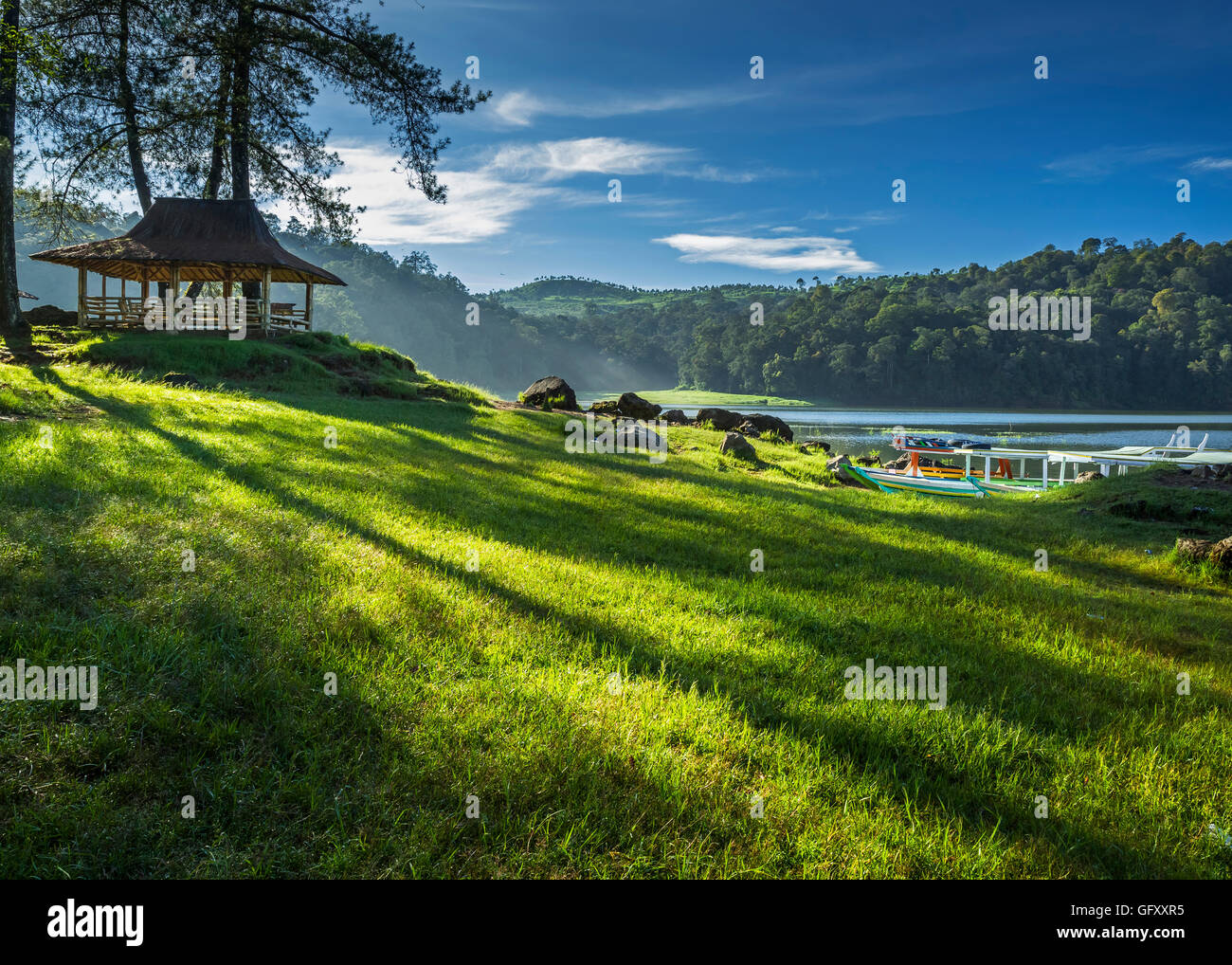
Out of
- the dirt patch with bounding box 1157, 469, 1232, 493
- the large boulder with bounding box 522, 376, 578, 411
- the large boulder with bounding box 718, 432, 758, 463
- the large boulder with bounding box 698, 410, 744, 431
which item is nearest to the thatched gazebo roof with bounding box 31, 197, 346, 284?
the large boulder with bounding box 522, 376, 578, 411

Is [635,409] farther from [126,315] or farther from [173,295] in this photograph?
[126,315]

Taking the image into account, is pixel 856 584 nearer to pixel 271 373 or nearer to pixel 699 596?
pixel 699 596

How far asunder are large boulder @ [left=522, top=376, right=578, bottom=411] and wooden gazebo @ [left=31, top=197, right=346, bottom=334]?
10.5 meters

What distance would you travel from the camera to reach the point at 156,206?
2619cm

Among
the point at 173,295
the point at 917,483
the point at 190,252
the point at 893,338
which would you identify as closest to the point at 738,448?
the point at 917,483

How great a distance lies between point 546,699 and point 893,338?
367ft

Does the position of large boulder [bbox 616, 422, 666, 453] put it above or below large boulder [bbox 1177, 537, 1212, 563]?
above

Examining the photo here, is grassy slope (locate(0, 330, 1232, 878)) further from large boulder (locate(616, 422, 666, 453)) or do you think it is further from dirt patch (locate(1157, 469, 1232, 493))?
large boulder (locate(616, 422, 666, 453))

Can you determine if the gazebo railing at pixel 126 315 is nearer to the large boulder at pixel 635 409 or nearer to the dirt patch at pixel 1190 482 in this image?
the large boulder at pixel 635 409

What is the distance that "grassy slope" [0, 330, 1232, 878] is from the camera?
2354 mm

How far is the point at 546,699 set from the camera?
3287mm

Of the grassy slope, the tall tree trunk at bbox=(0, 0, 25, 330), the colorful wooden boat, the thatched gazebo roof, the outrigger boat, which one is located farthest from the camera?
the thatched gazebo roof

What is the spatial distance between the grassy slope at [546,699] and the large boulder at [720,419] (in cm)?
2013
